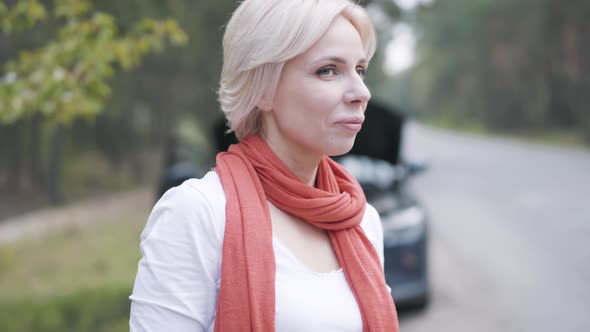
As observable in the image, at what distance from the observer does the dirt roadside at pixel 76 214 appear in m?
13.5

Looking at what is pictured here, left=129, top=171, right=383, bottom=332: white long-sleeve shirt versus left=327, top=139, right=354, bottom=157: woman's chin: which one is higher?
left=327, top=139, right=354, bottom=157: woman's chin

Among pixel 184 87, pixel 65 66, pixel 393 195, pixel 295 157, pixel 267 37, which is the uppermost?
pixel 184 87

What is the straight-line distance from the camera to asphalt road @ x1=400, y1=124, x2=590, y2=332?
5.91 metres

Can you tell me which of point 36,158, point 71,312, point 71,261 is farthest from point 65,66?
point 36,158

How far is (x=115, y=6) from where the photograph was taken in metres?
8.38

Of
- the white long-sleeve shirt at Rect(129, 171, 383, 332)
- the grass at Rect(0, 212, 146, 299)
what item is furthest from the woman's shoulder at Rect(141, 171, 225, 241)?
the grass at Rect(0, 212, 146, 299)

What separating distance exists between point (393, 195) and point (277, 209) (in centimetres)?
458

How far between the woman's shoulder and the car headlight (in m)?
4.23

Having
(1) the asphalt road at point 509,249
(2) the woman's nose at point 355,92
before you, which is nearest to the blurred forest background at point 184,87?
(2) the woman's nose at point 355,92

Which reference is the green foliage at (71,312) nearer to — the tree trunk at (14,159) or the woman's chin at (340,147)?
the woman's chin at (340,147)

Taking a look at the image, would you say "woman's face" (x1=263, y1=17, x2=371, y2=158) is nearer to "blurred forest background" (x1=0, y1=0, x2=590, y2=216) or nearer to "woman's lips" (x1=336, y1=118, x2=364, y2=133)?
"woman's lips" (x1=336, y1=118, x2=364, y2=133)

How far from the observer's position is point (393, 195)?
6.09 metres

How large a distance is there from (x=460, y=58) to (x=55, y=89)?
36602mm

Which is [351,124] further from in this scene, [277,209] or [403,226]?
[403,226]
